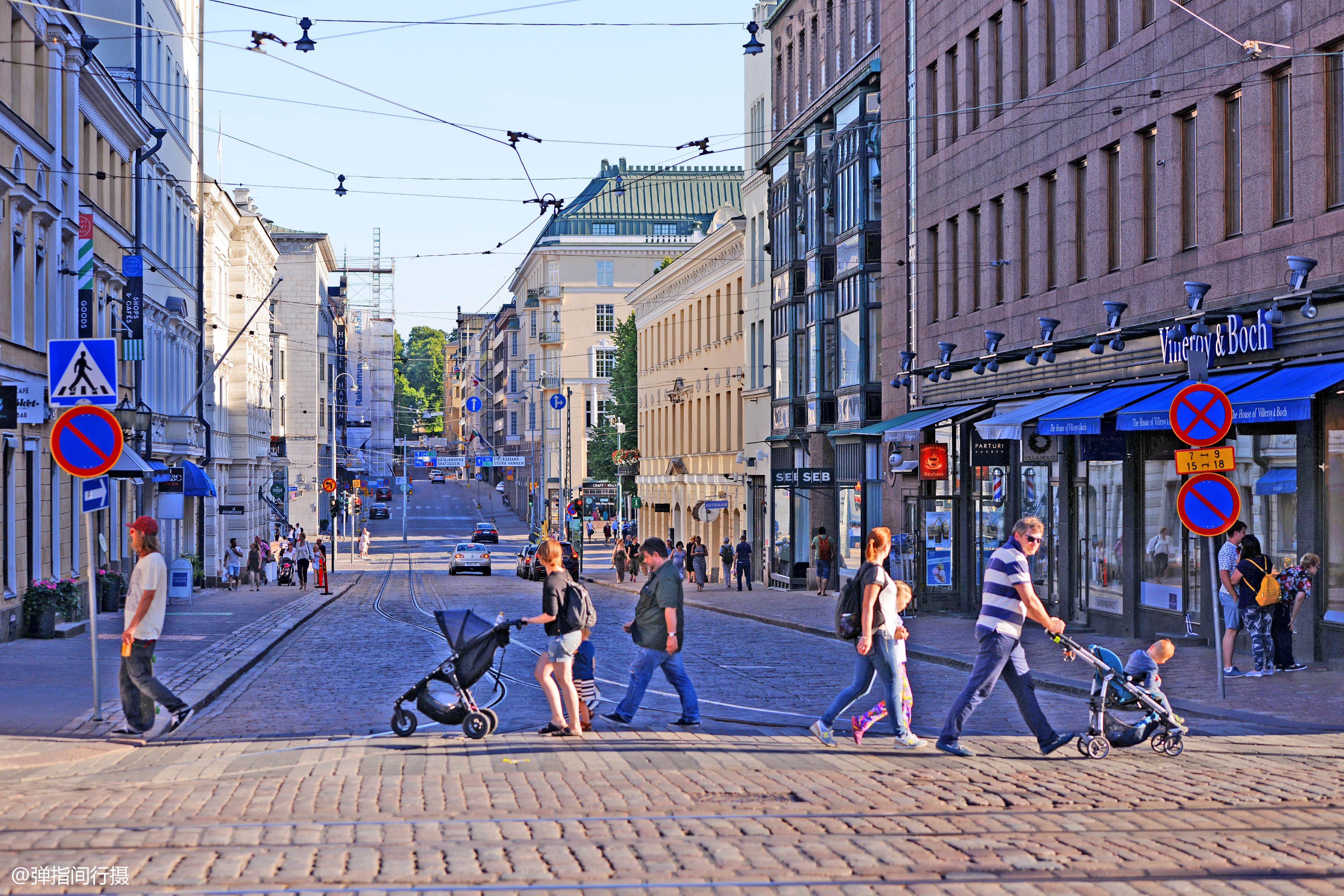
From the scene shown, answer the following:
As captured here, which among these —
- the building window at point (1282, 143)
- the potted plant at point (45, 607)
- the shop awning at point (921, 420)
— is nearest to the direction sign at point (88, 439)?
the potted plant at point (45, 607)

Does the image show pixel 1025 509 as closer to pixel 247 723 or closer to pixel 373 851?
pixel 247 723

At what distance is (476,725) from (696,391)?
48779 mm

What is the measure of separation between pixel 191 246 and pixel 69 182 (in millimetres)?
21721

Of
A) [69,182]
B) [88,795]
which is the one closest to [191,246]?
[69,182]

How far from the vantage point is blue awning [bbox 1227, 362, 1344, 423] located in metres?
17.5

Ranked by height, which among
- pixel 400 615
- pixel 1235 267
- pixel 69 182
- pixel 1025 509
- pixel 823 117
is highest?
pixel 823 117

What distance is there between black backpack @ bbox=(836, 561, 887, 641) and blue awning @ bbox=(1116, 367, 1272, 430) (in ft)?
27.9

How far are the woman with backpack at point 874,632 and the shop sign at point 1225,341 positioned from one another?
8061 mm

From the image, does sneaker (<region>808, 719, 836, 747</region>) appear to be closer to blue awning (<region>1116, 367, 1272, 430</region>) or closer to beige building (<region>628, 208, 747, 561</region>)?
blue awning (<region>1116, 367, 1272, 430</region>)

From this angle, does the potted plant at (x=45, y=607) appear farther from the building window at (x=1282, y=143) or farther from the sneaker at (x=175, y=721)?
Result: the building window at (x=1282, y=143)

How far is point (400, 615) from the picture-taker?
112 ft

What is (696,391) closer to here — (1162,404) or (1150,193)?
(1150,193)

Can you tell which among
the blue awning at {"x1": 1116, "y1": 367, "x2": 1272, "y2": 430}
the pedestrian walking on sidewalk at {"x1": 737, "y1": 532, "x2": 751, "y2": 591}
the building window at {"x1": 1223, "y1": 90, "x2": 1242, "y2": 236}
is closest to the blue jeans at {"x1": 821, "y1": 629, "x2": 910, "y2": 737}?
the blue awning at {"x1": 1116, "y1": 367, "x2": 1272, "y2": 430}

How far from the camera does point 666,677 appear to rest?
1338 cm
